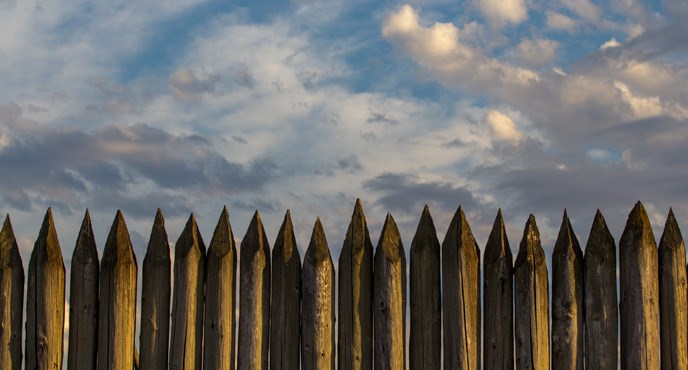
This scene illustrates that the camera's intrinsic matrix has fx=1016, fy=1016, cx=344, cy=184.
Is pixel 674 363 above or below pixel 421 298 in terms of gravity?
below

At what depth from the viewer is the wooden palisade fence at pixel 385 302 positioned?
8.90 metres

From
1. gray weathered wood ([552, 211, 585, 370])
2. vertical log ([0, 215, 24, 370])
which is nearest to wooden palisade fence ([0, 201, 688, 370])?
gray weathered wood ([552, 211, 585, 370])

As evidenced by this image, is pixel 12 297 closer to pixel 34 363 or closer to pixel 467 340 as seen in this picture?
pixel 34 363

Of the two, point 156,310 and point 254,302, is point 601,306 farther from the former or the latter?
point 156,310

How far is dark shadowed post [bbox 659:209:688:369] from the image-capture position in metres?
8.91

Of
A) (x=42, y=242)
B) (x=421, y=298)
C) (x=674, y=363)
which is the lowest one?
(x=674, y=363)

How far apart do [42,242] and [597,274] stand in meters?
5.02

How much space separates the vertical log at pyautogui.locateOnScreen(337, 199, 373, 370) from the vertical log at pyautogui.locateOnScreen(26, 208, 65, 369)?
2568mm

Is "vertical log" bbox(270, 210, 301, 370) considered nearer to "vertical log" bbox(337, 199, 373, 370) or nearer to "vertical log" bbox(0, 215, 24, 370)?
"vertical log" bbox(337, 199, 373, 370)

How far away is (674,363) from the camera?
890 centimetres

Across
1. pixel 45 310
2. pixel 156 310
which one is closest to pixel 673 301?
pixel 156 310

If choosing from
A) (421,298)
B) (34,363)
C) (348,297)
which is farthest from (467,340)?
(34,363)

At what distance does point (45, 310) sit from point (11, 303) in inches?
13.3

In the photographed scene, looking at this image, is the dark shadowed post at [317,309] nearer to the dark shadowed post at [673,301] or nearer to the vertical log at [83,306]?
the vertical log at [83,306]
